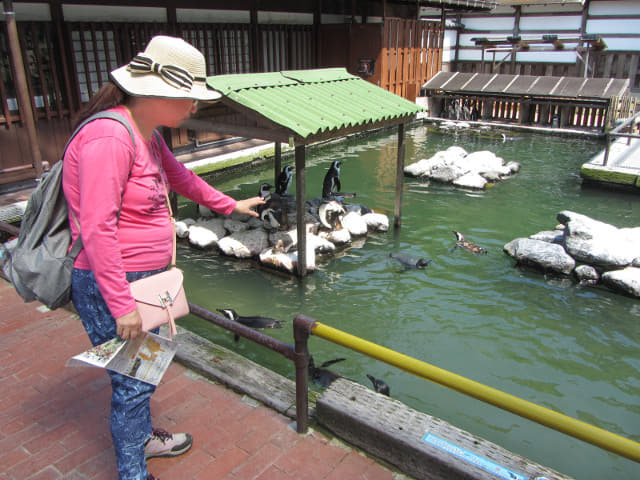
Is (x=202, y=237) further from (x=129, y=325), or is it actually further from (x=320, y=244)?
(x=129, y=325)

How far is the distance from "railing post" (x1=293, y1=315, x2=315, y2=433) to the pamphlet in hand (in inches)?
25.2

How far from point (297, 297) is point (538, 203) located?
5.97 meters

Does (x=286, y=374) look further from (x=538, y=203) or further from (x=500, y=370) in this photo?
(x=538, y=203)

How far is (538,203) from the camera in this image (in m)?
9.57

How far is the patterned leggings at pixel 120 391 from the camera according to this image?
80.4 inches

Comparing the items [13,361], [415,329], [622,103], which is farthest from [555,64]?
[13,361]

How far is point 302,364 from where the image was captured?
8.59 feet

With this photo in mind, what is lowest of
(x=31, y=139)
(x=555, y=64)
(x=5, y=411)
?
(x=5, y=411)

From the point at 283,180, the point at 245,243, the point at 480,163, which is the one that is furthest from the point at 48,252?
the point at 480,163

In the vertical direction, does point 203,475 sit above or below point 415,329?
above

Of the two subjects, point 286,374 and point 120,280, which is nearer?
point 120,280

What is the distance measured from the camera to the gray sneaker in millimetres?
2574

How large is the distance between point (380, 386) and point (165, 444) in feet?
6.54

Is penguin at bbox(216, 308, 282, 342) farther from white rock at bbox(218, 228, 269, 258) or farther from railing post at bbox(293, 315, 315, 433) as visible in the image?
railing post at bbox(293, 315, 315, 433)
